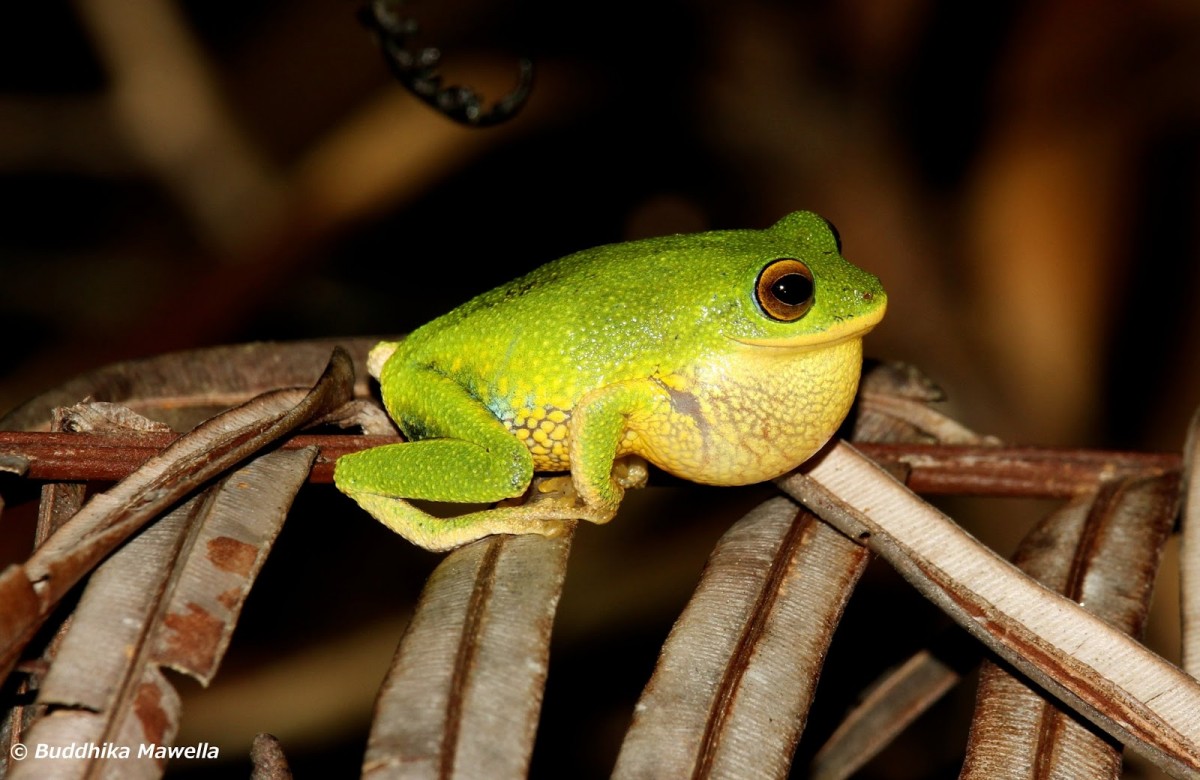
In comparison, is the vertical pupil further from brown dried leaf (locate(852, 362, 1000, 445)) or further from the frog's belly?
brown dried leaf (locate(852, 362, 1000, 445))

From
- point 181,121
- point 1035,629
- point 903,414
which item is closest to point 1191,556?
point 1035,629

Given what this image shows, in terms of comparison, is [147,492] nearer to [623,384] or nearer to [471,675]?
[471,675]

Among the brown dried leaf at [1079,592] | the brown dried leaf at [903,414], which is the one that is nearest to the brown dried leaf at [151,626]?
the brown dried leaf at [1079,592]

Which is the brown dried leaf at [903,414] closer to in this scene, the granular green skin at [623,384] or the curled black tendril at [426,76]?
the granular green skin at [623,384]

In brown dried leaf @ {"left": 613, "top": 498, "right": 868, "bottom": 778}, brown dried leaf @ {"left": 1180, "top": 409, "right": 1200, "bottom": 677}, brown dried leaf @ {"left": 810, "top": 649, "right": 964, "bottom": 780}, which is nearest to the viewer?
brown dried leaf @ {"left": 613, "top": 498, "right": 868, "bottom": 778}

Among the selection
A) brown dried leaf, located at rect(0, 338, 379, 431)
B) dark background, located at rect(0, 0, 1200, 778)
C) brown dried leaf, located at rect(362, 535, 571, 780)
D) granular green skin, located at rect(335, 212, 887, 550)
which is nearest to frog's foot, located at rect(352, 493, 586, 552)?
granular green skin, located at rect(335, 212, 887, 550)

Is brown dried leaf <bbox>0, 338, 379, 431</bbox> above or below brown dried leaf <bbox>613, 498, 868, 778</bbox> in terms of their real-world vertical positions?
above

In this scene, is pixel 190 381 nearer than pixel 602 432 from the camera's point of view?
No
